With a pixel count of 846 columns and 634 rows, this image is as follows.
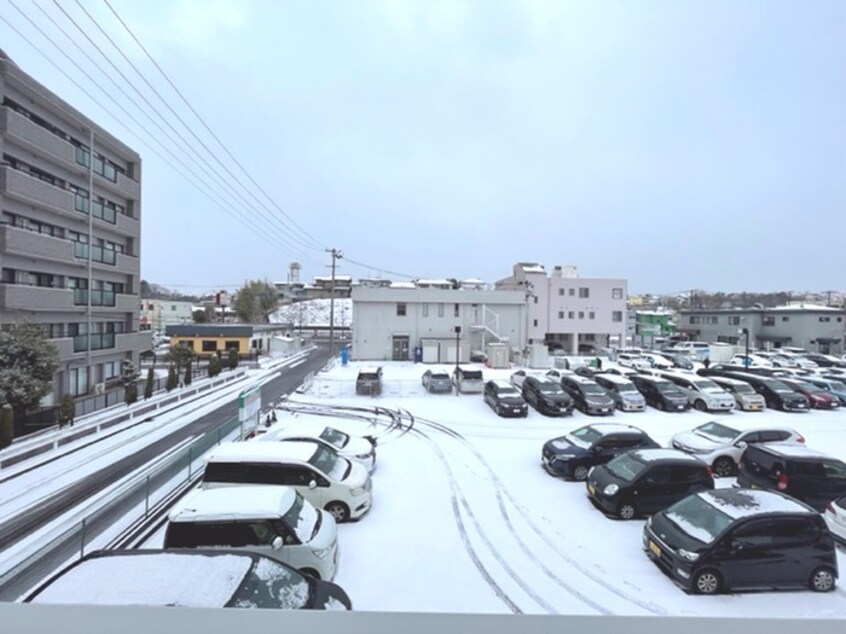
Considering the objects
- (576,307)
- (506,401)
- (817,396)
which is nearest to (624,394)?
(506,401)

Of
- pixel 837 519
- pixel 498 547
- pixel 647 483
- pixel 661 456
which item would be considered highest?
pixel 661 456

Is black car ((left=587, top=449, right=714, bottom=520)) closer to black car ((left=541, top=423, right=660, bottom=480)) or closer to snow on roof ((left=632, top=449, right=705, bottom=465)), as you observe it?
snow on roof ((left=632, top=449, right=705, bottom=465))

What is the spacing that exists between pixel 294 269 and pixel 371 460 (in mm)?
88249

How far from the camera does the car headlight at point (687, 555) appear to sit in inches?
235

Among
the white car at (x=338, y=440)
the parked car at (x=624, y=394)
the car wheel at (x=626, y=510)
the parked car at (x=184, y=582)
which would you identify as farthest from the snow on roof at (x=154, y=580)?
the parked car at (x=624, y=394)

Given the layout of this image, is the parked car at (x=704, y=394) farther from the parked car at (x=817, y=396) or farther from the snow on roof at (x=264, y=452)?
the snow on roof at (x=264, y=452)

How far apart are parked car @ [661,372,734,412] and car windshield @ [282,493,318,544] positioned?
1694 centimetres

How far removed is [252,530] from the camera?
5.80 m

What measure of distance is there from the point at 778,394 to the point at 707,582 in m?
16.4

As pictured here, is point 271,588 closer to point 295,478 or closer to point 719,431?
point 295,478

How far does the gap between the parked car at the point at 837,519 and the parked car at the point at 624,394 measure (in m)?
9.92

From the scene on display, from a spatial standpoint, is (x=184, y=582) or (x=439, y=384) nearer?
(x=184, y=582)

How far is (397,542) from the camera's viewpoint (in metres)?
7.21

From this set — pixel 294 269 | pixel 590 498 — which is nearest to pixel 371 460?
pixel 590 498
